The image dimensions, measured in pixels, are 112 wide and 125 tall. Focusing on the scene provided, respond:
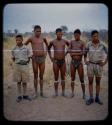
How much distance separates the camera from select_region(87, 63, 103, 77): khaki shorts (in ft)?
18.2

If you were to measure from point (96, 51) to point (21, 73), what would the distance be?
0.94 m

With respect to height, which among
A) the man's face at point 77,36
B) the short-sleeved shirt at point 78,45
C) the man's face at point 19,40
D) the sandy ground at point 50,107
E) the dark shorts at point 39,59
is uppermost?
the man's face at point 77,36

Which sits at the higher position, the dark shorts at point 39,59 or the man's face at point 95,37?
the man's face at point 95,37

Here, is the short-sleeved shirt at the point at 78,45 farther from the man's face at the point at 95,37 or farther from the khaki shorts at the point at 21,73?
the khaki shorts at the point at 21,73

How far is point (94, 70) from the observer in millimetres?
5586

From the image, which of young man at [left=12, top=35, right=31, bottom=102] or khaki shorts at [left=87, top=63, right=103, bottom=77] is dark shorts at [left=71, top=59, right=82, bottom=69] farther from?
young man at [left=12, top=35, right=31, bottom=102]

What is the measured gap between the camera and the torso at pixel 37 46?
552 centimetres

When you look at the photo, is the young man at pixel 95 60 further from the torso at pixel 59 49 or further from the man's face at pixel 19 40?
the man's face at pixel 19 40

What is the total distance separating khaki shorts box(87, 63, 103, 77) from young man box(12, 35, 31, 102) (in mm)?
736

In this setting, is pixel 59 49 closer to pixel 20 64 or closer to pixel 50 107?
pixel 20 64

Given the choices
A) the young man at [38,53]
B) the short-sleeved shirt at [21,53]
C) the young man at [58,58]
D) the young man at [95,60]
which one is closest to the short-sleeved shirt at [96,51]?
the young man at [95,60]

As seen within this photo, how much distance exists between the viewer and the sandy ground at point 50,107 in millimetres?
5500

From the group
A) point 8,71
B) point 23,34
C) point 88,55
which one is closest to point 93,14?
point 88,55

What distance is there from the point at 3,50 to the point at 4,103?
2.06 ft
